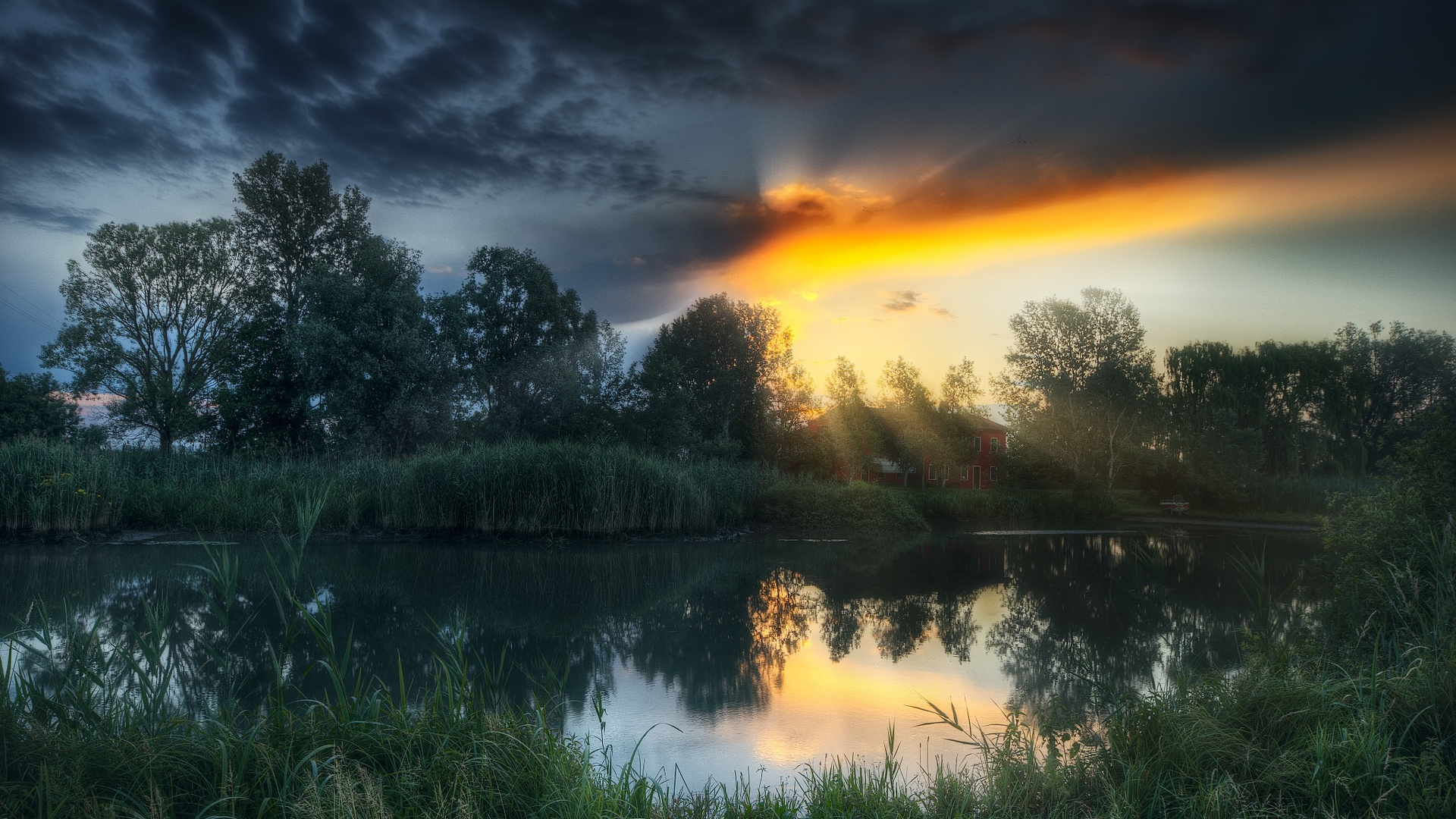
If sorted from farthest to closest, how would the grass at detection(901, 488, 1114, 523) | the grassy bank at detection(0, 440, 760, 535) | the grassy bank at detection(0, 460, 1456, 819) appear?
the grass at detection(901, 488, 1114, 523), the grassy bank at detection(0, 440, 760, 535), the grassy bank at detection(0, 460, 1456, 819)

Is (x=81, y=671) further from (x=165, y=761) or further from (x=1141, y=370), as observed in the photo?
(x=1141, y=370)

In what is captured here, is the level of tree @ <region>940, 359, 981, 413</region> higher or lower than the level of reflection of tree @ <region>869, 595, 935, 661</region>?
higher

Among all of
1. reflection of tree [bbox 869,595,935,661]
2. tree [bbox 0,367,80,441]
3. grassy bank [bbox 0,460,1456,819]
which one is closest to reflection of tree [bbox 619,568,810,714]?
reflection of tree [bbox 869,595,935,661]

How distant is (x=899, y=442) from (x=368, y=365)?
90.7 feet

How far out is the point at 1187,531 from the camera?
2362 cm

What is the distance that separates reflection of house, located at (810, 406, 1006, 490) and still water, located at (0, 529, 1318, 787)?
24752 millimetres

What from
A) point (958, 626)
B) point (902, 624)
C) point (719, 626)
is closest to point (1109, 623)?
point (958, 626)

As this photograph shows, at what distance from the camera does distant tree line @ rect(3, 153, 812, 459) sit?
89.9 feet

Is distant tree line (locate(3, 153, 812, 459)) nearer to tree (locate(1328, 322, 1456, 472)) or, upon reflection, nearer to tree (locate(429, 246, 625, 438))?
tree (locate(429, 246, 625, 438))

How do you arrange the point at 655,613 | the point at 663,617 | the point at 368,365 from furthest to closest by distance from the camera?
the point at 368,365 → the point at 655,613 → the point at 663,617

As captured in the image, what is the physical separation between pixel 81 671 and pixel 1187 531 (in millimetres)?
26931

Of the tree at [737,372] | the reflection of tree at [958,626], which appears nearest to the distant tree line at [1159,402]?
the tree at [737,372]

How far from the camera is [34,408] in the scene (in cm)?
3616

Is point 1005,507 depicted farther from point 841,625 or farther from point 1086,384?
point 841,625
